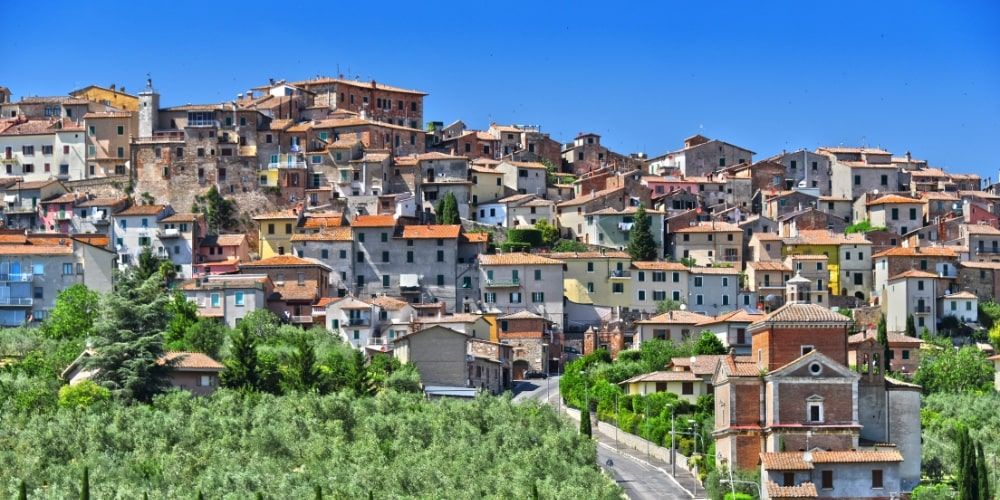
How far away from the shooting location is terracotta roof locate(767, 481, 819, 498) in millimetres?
78375

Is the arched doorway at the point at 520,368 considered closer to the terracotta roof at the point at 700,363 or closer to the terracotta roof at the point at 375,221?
the terracotta roof at the point at 700,363

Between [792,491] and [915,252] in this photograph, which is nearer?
[792,491]

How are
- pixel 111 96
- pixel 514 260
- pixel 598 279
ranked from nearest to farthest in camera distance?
pixel 514 260, pixel 598 279, pixel 111 96

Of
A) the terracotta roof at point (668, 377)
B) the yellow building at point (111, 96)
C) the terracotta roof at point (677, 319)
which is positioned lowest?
the terracotta roof at point (668, 377)

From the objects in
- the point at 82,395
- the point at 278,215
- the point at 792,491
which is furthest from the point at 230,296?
the point at 792,491

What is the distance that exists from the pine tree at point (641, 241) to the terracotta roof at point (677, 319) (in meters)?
11.1

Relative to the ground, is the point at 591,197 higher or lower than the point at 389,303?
higher

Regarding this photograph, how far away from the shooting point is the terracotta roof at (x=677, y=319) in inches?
4348

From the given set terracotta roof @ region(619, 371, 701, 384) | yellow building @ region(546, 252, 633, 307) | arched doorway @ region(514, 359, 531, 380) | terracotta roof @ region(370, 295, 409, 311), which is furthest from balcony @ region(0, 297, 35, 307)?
terracotta roof @ region(619, 371, 701, 384)


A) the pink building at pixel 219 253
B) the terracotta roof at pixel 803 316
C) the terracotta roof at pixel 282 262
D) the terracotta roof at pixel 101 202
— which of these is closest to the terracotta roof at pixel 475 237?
the terracotta roof at pixel 282 262

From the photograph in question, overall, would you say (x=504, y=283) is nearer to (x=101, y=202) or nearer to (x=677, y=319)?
(x=677, y=319)

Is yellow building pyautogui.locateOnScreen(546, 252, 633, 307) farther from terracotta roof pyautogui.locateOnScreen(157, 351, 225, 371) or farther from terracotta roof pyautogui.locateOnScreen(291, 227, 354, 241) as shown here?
terracotta roof pyautogui.locateOnScreen(157, 351, 225, 371)

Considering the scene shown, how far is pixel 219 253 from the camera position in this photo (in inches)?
4811

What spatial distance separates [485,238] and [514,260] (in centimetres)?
414
